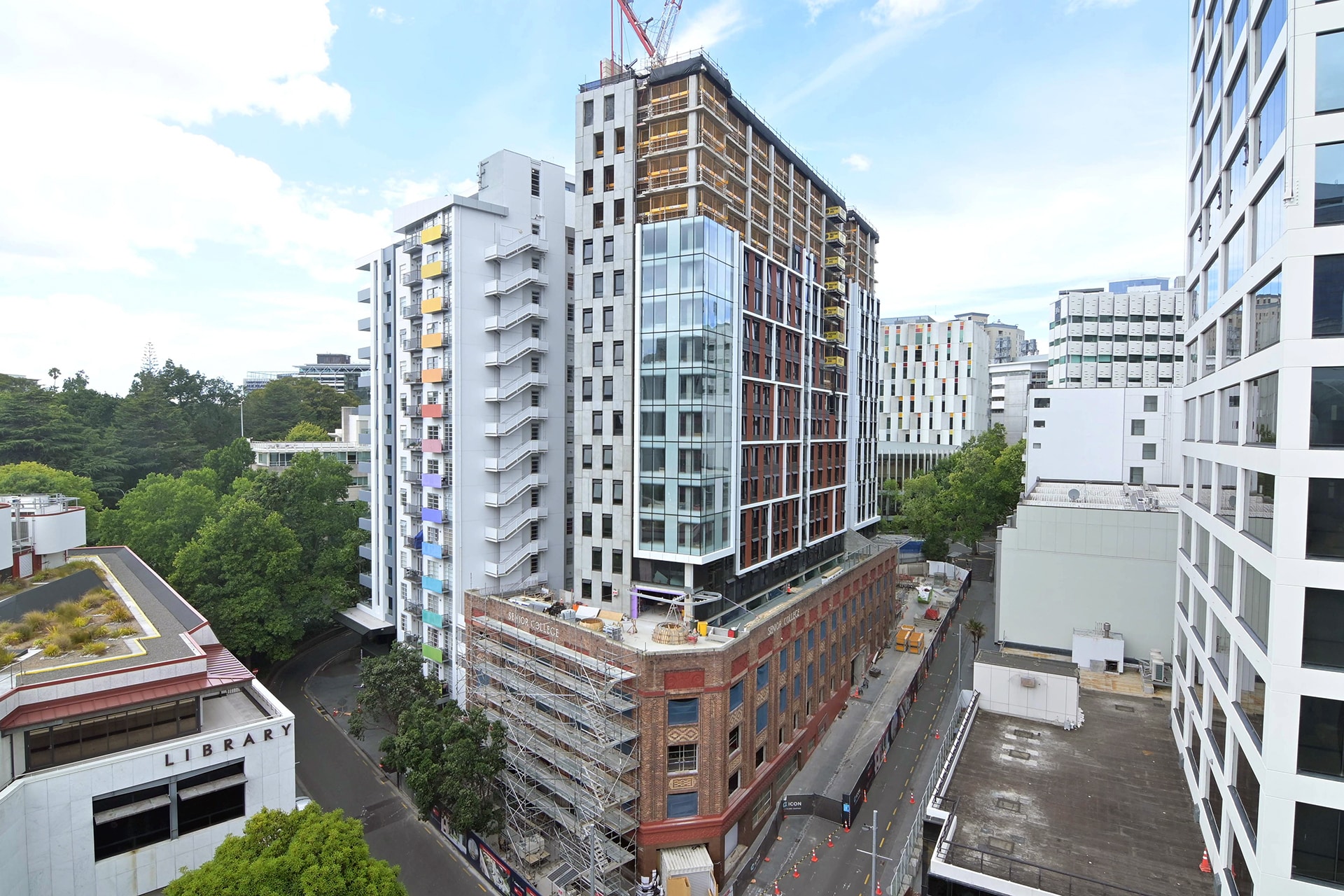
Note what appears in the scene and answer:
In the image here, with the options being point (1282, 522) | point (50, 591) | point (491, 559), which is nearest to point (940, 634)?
point (491, 559)

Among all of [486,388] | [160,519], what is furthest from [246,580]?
[486,388]

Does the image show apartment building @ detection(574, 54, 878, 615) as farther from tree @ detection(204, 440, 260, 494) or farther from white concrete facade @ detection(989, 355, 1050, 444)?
white concrete facade @ detection(989, 355, 1050, 444)

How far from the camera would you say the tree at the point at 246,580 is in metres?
53.9

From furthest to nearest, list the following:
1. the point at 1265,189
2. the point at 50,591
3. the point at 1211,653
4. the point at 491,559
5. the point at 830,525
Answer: the point at 830,525 → the point at 491,559 → the point at 50,591 → the point at 1211,653 → the point at 1265,189

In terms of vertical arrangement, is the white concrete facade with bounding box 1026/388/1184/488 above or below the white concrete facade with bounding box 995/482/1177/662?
above

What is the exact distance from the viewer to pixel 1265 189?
20625mm

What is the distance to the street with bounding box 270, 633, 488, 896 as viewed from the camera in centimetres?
3744

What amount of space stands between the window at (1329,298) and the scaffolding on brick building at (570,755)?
96.1ft

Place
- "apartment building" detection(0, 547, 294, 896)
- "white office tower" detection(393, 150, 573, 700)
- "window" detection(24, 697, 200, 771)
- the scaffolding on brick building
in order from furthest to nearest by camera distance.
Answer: "white office tower" detection(393, 150, 573, 700)
the scaffolding on brick building
"window" detection(24, 697, 200, 771)
"apartment building" detection(0, 547, 294, 896)

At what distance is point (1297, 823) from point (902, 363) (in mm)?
118661

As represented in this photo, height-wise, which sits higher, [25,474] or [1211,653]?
[25,474]

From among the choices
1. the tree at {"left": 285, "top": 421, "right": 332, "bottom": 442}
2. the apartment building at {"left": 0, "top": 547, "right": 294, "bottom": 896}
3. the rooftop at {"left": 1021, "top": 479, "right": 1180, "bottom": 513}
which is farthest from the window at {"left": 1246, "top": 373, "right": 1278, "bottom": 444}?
the tree at {"left": 285, "top": 421, "right": 332, "bottom": 442}

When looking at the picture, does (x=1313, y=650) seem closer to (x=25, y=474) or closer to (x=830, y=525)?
(x=830, y=525)

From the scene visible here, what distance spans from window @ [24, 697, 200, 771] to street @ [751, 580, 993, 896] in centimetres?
2908
